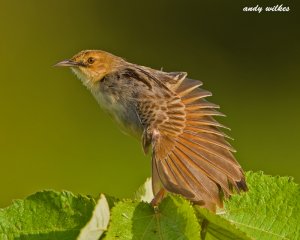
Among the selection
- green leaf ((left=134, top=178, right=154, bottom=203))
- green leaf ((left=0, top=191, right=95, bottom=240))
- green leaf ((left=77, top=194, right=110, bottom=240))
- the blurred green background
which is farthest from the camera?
the blurred green background

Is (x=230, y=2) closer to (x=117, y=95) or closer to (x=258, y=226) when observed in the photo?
(x=117, y=95)

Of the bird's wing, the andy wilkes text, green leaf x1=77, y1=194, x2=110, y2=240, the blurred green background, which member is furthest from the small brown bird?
the andy wilkes text

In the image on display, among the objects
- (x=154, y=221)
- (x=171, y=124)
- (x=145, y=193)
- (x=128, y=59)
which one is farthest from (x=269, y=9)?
(x=154, y=221)

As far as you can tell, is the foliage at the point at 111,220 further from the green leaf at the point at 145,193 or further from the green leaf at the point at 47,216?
the green leaf at the point at 145,193

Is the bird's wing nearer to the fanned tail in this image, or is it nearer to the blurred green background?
the fanned tail

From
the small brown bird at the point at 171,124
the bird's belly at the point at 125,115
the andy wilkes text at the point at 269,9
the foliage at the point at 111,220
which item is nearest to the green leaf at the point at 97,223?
the foliage at the point at 111,220

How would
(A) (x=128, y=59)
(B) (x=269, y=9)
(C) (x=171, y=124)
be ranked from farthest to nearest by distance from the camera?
(B) (x=269, y=9)
(A) (x=128, y=59)
(C) (x=171, y=124)

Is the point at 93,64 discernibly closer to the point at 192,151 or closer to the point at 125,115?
the point at 125,115
